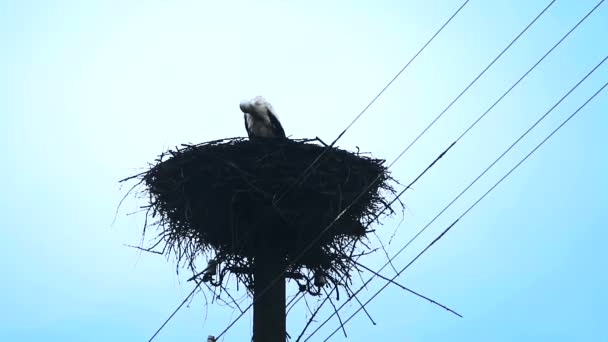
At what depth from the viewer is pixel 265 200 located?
243 inches

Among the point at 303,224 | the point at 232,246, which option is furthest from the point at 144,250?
the point at 303,224

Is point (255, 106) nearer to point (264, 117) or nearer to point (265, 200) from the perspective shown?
point (264, 117)

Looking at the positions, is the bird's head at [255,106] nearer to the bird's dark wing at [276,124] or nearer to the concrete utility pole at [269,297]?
the bird's dark wing at [276,124]

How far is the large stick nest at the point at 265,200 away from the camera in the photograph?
609cm

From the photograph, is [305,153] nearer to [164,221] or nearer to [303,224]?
[303,224]

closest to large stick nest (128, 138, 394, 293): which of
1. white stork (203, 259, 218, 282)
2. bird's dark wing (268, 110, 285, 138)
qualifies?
white stork (203, 259, 218, 282)

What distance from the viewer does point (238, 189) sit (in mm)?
6070

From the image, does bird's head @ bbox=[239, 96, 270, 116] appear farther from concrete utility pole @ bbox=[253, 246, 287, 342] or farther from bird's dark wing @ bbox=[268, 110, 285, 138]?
concrete utility pole @ bbox=[253, 246, 287, 342]

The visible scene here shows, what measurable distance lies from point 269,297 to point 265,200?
2.39 feet

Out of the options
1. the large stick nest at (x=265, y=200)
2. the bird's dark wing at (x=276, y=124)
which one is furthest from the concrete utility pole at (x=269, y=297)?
the bird's dark wing at (x=276, y=124)

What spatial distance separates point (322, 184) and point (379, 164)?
74 centimetres

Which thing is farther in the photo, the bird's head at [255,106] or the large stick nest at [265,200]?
the bird's head at [255,106]

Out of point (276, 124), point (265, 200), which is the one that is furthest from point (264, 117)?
point (265, 200)

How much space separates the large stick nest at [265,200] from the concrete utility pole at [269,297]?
9 centimetres
